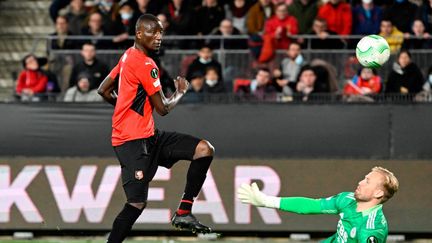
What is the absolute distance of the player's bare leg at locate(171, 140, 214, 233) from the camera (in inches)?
385

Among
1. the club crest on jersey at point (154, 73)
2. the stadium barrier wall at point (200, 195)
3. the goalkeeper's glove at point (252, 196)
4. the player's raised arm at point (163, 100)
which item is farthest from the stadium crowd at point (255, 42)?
the goalkeeper's glove at point (252, 196)

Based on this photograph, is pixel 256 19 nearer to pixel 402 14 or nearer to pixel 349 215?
pixel 402 14

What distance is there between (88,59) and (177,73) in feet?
4.04

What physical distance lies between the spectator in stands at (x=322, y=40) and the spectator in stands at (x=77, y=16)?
11.4 ft

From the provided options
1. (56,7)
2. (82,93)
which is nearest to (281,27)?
→ (82,93)

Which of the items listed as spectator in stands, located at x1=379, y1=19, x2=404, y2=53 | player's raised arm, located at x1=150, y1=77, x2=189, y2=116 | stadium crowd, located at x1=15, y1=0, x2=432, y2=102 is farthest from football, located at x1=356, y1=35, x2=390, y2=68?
spectator in stands, located at x1=379, y1=19, x2=404, y2=53

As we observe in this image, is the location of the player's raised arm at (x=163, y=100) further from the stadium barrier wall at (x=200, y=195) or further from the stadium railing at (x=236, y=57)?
the stadium railing at (x=236, y=57)

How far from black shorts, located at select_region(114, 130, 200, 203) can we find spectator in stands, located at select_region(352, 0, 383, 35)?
6.60 meters

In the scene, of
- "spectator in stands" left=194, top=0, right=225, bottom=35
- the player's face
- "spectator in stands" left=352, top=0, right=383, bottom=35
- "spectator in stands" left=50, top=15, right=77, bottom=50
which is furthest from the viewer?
"spectator in stands" left=194, top=0, right=225, bottom=35

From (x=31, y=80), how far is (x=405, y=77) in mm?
5037

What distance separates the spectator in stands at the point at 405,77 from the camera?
14211mm

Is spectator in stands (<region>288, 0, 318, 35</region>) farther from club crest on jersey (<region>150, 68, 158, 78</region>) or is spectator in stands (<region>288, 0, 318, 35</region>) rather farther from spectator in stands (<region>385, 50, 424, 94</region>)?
club crest on jersey (<region>150, 68, 158, 78</region>)

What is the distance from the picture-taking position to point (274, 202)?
8062 mm

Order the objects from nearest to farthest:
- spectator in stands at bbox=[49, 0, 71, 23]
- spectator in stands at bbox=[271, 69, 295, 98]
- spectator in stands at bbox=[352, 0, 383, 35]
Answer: spectator in stands at bbox=[271, 69, 295, 98] → spectator in stands at bbox=[352, 0, 383, 35] → spectator in stands at bbox=[49, 0, 71, 23]
